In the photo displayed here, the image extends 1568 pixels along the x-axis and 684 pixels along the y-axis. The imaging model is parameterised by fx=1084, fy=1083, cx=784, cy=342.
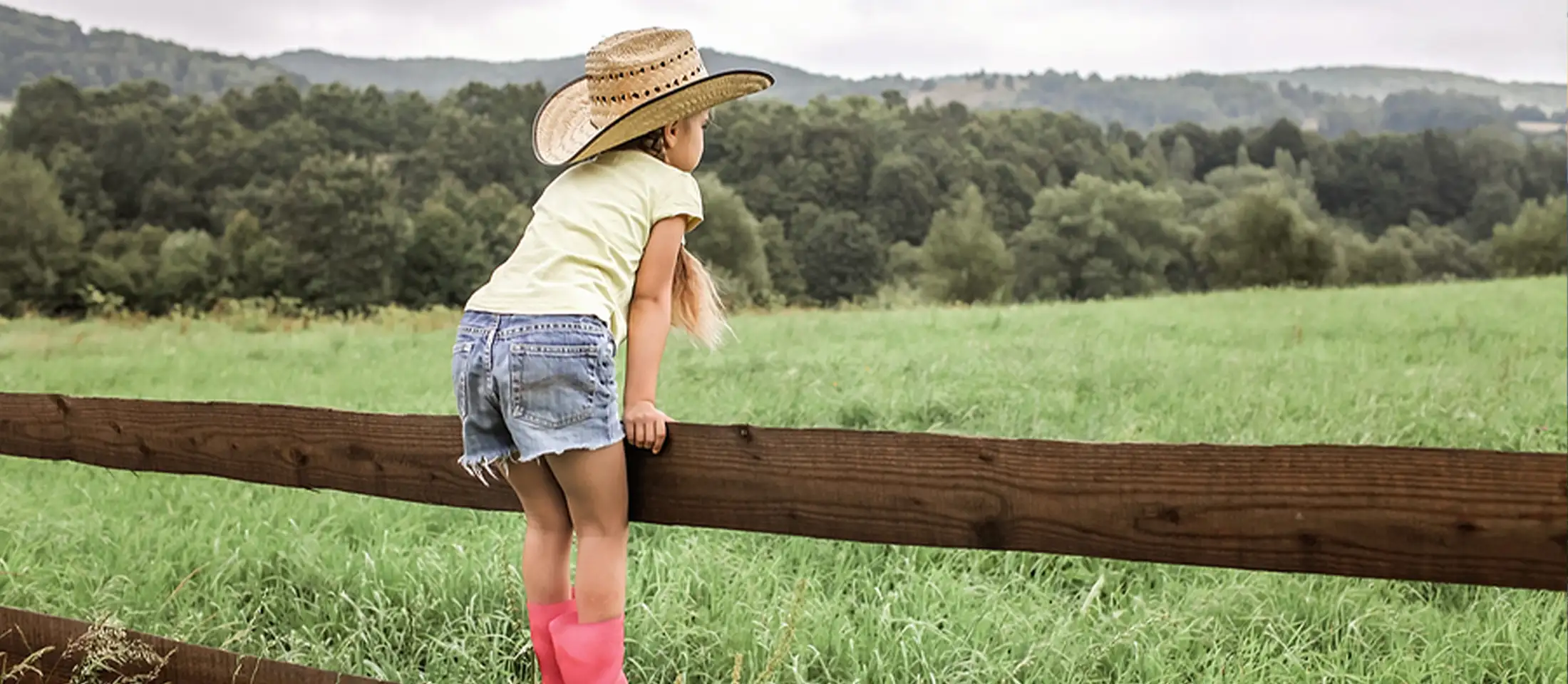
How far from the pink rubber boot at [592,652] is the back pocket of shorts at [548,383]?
415 millimetres

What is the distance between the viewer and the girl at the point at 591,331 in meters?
1.86

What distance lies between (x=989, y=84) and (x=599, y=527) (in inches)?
4136

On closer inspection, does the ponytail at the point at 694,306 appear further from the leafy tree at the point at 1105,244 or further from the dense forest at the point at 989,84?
the leafy tree at the point at 1105,244

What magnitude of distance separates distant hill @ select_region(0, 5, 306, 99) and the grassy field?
136 feet

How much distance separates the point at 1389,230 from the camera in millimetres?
54531

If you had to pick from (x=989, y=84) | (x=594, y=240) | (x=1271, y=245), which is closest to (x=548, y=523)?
(x=594, y=240)

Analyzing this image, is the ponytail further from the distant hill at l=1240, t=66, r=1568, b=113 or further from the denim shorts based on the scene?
the distant hill at l=1240, t=66, r=1568, b=113

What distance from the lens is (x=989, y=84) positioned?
102188 mm

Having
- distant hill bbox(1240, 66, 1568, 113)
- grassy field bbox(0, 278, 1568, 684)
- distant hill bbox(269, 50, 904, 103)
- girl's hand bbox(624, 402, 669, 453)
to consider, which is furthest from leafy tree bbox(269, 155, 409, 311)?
distant hill bbox(1240, 66, 1568, 113)

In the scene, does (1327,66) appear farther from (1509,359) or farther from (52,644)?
(52,644)

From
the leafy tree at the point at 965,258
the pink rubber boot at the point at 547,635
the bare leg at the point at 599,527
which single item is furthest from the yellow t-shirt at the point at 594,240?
the leafy tree at the point at 965,258

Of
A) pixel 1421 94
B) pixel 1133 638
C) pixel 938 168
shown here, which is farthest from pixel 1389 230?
pixel 1133 638

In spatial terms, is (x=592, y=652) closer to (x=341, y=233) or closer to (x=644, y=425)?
(x=644, y=425)

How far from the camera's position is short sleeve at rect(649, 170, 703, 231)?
6.52ft
